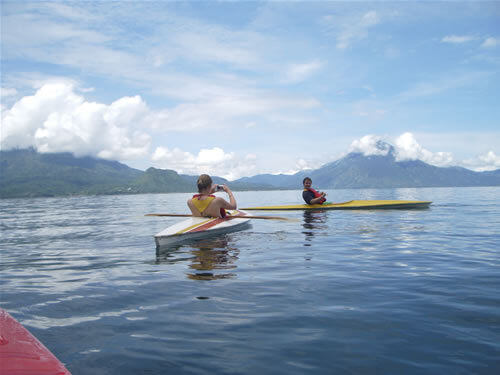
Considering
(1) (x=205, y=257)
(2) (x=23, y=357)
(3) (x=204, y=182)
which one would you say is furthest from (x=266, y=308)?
(3) (x=204, y=182)

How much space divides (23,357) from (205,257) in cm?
648

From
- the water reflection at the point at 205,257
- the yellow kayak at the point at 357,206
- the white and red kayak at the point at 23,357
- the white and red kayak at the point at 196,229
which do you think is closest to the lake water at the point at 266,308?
the water reflection at the point at 205,257

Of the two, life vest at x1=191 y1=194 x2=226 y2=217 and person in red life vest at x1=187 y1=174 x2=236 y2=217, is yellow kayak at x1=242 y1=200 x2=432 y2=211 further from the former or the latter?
life vest at x1=191 y1=194 x2=226 y2=217

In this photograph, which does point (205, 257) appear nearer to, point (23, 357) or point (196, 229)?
point (196, 229)

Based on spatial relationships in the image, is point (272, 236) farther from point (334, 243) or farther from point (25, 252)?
point (25, 252)

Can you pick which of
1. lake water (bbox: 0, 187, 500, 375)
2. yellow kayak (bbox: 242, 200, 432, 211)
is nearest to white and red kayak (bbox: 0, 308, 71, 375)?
lake water (bbox: 0, 187, 500, 375)

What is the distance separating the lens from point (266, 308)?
5148 millimetres

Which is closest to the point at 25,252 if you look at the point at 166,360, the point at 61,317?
the point at 61,317

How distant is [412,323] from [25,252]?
11393mm

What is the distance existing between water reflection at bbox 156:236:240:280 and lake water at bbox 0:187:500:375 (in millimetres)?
53

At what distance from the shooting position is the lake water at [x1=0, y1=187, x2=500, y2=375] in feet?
11.9

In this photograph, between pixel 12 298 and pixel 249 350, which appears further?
pixel 12 298

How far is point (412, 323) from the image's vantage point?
451 centimetres

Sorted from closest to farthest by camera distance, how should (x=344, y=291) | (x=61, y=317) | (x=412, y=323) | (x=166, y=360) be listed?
(x=166, y=360) → (x=412, y=323) → (x=61, y=317) → (x=344, y=291)
